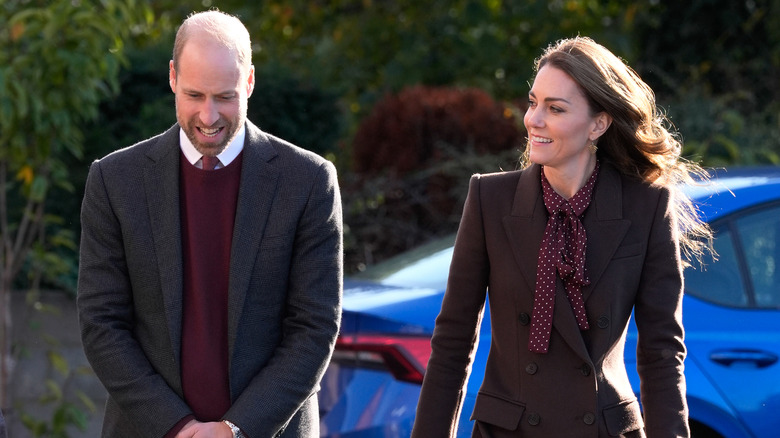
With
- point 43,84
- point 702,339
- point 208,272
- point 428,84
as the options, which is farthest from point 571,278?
point 428,84

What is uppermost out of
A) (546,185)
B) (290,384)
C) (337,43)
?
(337,43)

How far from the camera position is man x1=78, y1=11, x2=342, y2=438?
2.96 metres

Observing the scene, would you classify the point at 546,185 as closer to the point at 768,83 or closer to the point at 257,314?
the point at 257,314

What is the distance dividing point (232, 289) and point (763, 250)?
238 cm

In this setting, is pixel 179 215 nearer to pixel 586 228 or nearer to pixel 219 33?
pixel 219 33

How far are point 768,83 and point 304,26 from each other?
4490 millimetres

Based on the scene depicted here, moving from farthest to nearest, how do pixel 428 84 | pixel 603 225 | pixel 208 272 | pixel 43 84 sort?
pixel 428 84 → pixel 43 84 → pixel 603 225 → pixel 208 272

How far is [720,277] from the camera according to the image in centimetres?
439

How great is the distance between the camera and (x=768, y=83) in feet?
34.5

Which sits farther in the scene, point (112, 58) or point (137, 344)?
point (112, 58)

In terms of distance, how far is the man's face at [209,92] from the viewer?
2928 millimetres

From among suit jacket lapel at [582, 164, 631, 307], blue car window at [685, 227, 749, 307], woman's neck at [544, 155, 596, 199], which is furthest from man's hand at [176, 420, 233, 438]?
blue car window at [685, 227, 749, 307]

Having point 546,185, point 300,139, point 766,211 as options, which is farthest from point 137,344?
point 300,139

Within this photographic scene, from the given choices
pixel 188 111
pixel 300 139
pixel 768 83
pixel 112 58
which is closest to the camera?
pixel 188 111
